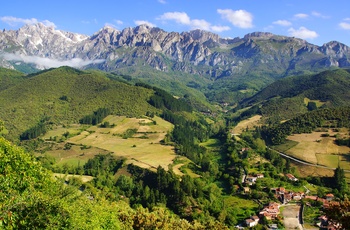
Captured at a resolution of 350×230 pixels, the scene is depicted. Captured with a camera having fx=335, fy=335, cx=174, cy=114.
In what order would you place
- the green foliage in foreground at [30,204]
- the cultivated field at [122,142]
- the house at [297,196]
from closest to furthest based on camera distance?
the green foliage in foreground at [30,204] < the house at [297,196] < the cultivated field at [122,142]

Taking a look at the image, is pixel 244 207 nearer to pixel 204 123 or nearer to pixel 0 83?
pixel 204 123

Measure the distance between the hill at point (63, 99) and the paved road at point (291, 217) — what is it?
9550cm

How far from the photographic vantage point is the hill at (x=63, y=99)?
148m

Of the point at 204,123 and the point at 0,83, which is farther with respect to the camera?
the point at 0,83

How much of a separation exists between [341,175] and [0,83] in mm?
186274

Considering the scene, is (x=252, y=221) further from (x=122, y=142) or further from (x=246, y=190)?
(x=122, y=142)

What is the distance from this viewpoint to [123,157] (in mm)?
101812

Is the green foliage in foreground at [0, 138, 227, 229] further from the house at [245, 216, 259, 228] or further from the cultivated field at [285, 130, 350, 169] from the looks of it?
the cultivated field at [285, 130, 350, 169]

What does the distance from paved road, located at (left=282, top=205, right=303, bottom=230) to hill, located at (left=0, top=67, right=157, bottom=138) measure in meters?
95.5

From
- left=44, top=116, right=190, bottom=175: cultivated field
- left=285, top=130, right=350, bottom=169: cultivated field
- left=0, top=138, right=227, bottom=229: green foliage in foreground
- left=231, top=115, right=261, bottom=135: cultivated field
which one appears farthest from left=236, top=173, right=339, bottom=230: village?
left=231, top=115, right=261, bottom=135: cultivated field

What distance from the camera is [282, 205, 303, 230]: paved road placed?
62.7 meters

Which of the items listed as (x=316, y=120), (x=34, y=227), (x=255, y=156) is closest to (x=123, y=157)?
(x=255, y=156)

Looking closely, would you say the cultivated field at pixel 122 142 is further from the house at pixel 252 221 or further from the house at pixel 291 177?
the house at pixel 252 221

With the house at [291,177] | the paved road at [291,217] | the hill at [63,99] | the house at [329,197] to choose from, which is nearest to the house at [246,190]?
the paved road at [291,217]
